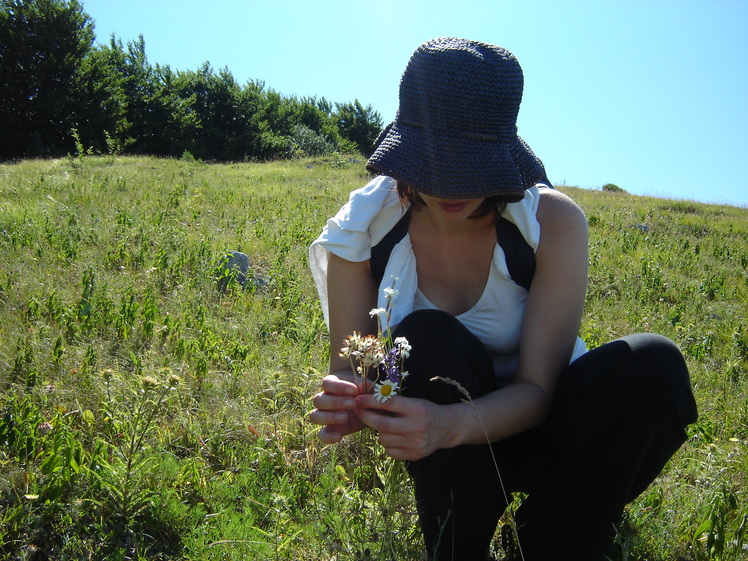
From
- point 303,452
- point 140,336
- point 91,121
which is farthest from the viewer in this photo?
point 91,121

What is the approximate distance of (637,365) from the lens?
5.55 ft

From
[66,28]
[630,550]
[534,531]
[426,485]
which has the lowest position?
[630,550]

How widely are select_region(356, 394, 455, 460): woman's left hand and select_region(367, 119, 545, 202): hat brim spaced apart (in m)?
0.58

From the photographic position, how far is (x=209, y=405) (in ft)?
8.92

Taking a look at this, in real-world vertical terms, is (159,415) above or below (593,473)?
below

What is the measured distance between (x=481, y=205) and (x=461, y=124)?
32 centimetres

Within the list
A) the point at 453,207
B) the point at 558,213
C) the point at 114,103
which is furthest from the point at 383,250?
the point at 114,103

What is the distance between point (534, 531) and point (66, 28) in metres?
34.1

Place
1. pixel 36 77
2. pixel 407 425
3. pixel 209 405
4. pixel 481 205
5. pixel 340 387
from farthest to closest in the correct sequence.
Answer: pixel 36 77, pixel 209 405, pixel 481 205, pixel 340 387, pixel 407 425

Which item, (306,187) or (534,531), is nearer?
(534,531)

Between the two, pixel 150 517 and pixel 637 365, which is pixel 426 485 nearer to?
pixel 637 365

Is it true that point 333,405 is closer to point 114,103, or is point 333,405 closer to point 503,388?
point 503,388

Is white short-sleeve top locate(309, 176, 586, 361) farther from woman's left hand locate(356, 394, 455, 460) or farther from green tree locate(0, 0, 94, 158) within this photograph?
green tree locate(0, 0, 94, 158)

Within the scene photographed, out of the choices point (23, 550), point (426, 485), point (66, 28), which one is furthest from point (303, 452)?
point (66, 28)
